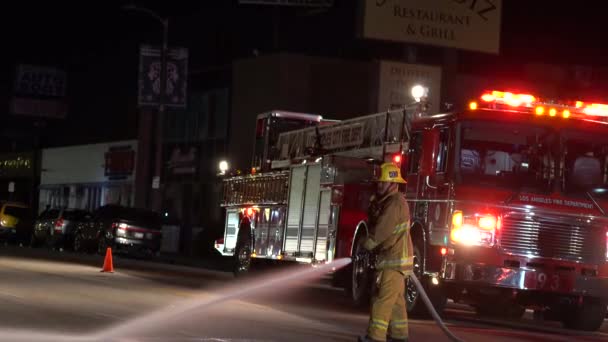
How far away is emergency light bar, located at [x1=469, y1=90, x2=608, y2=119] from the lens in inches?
615

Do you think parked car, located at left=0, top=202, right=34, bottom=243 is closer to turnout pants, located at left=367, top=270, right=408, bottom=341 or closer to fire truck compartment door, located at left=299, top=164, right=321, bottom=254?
fire truck compartment door, located at left=299, top=164, right=321, bottom=254

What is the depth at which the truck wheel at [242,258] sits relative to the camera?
24202 mm

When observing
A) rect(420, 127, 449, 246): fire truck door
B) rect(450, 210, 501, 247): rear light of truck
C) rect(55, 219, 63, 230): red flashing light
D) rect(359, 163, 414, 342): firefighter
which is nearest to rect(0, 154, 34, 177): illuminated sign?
rect(55, 219, 63, 230): red flashing light

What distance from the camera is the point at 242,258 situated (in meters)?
24.3

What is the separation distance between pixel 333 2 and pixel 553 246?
2856 cm

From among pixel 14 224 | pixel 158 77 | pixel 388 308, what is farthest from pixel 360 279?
pixel 14 224

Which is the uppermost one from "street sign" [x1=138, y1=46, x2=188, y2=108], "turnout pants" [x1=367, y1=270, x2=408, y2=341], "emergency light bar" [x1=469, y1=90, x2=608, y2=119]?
"street sign" [x1=138, y1=46, x2=188, y2=108]

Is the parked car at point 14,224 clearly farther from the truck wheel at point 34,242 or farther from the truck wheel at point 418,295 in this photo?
the truck wheel at point 418,295

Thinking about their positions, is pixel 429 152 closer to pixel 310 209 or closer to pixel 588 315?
pixel 588 315

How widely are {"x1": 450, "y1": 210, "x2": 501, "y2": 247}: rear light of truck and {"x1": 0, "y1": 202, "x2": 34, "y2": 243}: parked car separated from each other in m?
31.4

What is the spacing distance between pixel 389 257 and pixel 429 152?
503cm

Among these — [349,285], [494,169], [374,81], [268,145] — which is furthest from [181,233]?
[494,169]

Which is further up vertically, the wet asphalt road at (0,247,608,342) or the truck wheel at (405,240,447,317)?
the truck wheel at (405,240,447,317)

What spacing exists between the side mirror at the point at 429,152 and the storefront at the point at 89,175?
36.8m
